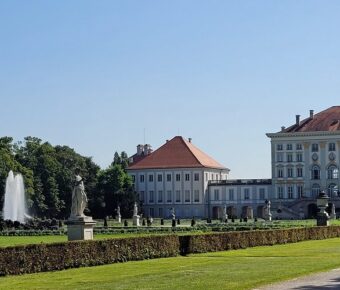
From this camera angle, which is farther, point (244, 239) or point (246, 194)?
point (246, 194)

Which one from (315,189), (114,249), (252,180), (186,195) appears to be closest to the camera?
(114,249)

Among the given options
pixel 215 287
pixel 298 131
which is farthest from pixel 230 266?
pixel 298 131

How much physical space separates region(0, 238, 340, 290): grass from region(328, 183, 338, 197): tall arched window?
74290 millimetres

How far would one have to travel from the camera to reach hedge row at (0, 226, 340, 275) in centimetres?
2042

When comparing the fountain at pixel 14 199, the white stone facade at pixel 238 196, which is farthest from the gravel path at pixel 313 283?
the white stone facade at pixel 238 196

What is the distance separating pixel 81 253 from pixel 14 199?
169 feet

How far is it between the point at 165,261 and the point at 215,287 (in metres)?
7.56

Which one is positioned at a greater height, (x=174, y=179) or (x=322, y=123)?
(x=322, y=123)

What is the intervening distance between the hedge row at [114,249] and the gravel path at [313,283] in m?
6.33

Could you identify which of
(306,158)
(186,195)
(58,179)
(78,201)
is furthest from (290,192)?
(78,201)

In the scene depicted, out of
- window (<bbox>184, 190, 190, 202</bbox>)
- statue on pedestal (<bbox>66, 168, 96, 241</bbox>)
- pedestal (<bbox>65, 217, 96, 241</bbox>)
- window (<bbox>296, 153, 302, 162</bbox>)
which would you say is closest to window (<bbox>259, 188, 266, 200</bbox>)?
window (<bbox>296, 153, 302, 162</bbox>)

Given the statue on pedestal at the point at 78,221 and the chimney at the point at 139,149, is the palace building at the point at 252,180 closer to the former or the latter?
the chimney at the point at 139,149

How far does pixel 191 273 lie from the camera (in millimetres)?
18953

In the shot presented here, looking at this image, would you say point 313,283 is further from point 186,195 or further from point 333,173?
point 186,195
